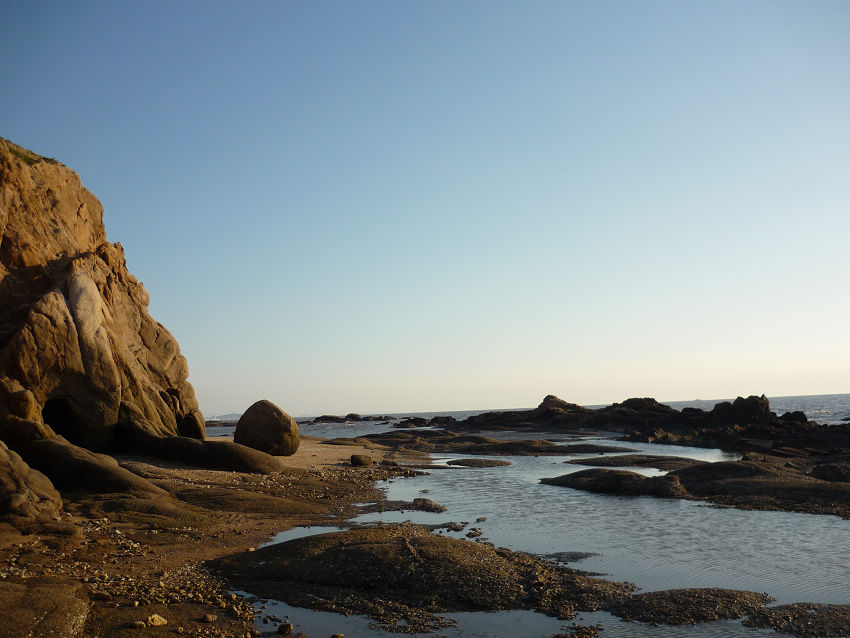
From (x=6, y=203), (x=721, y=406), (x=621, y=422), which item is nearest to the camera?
(x=6, y=203)

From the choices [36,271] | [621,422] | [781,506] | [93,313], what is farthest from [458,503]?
[621,422]

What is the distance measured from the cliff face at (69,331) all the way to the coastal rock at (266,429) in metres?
2.20

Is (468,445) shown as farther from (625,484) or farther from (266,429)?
(625,484)

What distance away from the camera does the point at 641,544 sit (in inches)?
620

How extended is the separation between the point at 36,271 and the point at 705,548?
2455cm

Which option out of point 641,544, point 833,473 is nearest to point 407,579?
point 641,544

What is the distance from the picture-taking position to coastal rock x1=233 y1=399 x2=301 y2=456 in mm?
29281

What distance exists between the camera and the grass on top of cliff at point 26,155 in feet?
79.9

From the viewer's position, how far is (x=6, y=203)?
2206cm

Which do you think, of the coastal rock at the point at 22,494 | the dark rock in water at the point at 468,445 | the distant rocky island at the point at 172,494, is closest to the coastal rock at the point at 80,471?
the distant rocky island at the point at 172,494

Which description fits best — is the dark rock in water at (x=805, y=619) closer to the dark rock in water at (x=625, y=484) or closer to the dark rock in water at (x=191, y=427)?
the dark rock in water at (x=625, y=484)

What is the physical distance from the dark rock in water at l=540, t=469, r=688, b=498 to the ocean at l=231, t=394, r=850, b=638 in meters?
0.82

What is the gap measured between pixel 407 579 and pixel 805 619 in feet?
22.6

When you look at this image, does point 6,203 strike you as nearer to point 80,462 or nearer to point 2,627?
point 80,462
